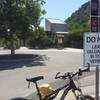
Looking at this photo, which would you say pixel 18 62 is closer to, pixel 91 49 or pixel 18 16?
pixel 18 16

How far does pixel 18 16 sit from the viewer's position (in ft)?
104

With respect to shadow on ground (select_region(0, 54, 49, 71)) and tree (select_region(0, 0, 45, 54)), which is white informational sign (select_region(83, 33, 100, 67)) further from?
tree (select_region(0, 0, 45, 54))

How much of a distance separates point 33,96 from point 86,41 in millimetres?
4724

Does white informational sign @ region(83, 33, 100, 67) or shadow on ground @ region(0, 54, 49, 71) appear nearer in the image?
white informational sign @ region(83, 33, 100, 67)

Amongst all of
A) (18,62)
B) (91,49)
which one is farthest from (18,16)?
(91,49)

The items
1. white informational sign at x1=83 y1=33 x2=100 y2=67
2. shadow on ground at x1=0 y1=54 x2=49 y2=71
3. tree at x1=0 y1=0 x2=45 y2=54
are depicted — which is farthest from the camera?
tree at x1=0 y1=0 x2=45 y2=54

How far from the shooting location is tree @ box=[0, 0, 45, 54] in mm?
31688

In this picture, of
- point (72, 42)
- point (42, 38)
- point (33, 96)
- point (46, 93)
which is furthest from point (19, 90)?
point (72, 42)

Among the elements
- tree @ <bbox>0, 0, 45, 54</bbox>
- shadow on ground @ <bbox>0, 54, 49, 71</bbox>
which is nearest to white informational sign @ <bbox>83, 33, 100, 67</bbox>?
shadow on ground @ <bbox>0, 54, 49, 71</bbox>

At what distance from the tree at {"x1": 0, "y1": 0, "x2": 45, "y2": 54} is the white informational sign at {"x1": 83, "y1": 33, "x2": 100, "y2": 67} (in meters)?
23.7

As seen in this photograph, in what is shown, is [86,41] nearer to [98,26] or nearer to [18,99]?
[98,26]

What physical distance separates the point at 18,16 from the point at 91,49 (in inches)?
943

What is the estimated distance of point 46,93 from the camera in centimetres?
781

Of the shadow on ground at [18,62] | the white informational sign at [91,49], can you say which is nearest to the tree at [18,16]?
the shadow on ground at [18,62]
